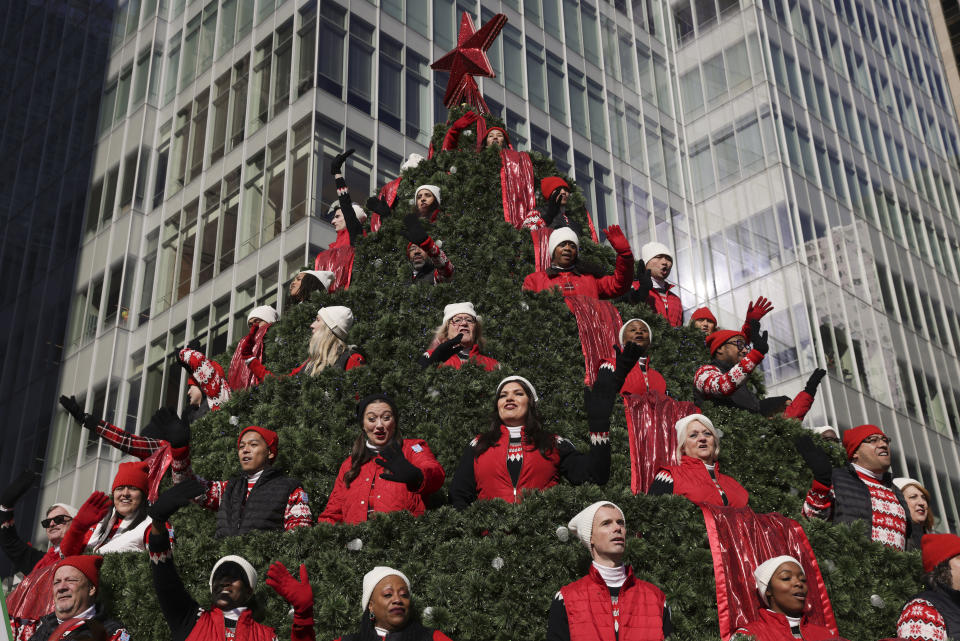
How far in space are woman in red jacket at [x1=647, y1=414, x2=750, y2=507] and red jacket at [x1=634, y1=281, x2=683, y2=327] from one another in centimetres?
474

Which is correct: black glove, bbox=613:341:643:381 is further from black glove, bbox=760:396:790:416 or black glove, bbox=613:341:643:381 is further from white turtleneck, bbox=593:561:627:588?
black glove, bbox=760:396:790:416

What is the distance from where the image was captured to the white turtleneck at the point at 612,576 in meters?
7.26

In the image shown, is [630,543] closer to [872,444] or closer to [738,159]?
[872,444]

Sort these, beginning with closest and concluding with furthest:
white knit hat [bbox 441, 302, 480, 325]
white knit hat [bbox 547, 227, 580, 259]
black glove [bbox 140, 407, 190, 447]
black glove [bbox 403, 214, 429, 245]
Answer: black glove [bbox 140, 407, 190, 447], white knit hat [bbox 441, 302, 480, 325], black glove [bbox 403, 214, 429, 245], white knit hat [bbox 547, 227, 580, 259]

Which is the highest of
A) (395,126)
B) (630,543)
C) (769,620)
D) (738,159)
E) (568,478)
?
(738,159)

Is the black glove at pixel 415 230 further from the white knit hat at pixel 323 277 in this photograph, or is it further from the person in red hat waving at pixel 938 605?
the person in red hat waving at pixel 938 605

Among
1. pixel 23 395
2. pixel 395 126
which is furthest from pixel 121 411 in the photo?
pixel 395 126

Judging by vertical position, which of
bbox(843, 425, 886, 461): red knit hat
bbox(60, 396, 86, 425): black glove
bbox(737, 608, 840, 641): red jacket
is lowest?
bbox(737, 608, 840, 641): red jacket

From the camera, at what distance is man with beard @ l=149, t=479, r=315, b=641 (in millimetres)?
7500

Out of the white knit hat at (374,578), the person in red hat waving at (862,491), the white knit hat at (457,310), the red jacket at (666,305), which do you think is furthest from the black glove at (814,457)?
the red jacket at (666,305)

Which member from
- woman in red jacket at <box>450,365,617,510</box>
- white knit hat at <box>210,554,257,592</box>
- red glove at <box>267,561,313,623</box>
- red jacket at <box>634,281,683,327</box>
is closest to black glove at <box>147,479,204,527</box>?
white knit hat at <box>210,554,257,592</box>

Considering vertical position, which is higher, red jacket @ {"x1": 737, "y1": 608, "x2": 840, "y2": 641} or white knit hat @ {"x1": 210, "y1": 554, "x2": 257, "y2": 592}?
white knit hat @ {"x1": 210, "y1": 554, "x2": 257, "y2": 592}

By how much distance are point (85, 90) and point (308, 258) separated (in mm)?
18168

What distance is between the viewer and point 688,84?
42844 millimetres
